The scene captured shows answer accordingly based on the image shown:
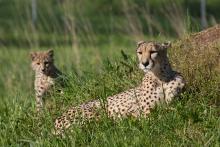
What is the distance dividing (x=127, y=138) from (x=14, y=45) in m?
11.3

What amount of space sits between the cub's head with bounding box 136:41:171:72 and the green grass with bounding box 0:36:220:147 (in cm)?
28

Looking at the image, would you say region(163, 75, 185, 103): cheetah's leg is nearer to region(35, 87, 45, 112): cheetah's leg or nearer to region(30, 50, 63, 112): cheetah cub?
region(35, 87, 45, 112): cheetah's leg

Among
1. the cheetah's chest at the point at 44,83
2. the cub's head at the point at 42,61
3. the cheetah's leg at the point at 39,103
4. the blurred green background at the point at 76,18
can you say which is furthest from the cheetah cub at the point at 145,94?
the blurred green background at the point at 76,18

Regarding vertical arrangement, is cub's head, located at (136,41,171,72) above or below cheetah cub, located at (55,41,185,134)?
above

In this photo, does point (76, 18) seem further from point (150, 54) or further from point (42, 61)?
point (150, 54)

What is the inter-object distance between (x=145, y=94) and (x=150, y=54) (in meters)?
0.31

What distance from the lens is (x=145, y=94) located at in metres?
5.36

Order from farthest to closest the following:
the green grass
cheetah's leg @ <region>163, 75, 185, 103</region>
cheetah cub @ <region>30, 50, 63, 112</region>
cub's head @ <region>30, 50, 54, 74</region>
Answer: cub's head @ <region>30, 50, 54, 74</region> < cheetah cub @ <region>30, 50, 63, 112</region> < cheetah's leg @ <region>163, 75, 185, 103</region> < the green grass

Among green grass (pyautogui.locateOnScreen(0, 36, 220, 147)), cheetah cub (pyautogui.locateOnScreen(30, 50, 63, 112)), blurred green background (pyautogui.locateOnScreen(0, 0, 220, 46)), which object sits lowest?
green grass (pyautogui.locateOnScreen(0, 36, 220, 147))

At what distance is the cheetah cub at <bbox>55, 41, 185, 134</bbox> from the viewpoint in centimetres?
522

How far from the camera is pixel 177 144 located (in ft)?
15.3

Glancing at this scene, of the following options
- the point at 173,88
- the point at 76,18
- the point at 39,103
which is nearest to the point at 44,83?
the point at 39,103

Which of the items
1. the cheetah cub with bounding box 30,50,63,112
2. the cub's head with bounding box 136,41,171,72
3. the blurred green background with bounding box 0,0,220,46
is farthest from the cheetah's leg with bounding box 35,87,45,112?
the blurred green background with bounding box 0,0,220,46

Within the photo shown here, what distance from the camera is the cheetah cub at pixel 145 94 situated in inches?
205
